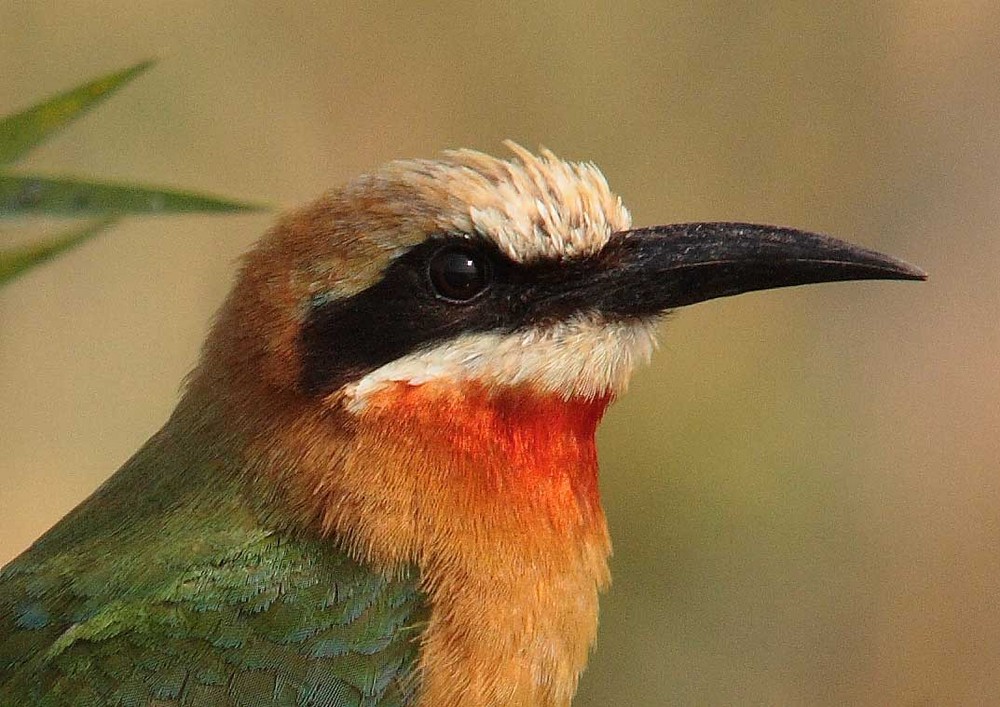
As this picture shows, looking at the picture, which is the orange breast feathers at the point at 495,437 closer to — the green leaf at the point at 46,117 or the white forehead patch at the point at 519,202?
the white forehead patch at the point at 519,202

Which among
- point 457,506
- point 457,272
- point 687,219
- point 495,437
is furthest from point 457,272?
point 687,219

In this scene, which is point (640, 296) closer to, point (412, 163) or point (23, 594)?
point (412, 163)

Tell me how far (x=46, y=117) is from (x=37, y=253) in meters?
0.24

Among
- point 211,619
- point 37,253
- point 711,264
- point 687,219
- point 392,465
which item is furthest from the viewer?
point 687,219

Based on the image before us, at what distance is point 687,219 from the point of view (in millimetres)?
5160

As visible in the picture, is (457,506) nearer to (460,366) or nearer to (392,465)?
(392,465)

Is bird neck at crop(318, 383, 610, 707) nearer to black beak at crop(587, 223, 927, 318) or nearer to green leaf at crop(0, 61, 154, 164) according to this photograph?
A: black beak at crop(587, 223, 927, 318)

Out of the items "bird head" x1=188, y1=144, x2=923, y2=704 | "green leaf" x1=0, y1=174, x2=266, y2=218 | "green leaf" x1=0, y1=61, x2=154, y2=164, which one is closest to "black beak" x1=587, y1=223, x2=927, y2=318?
"bird head" x1=188, y1=144, x2=923, y2=704

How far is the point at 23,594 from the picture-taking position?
8.16ft

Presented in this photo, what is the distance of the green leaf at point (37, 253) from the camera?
2.18 m

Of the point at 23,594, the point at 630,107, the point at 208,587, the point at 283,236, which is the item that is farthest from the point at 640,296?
the point at 630,107

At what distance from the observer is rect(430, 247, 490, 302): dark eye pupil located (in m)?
2.48

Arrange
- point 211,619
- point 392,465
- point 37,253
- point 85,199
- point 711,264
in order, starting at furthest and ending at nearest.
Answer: point 711,264
point 392,465
point 211,619
point 37,253
point 85,199

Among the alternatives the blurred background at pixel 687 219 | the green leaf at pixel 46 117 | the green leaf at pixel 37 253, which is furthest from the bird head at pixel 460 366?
the blurred background at pixel 687 219
